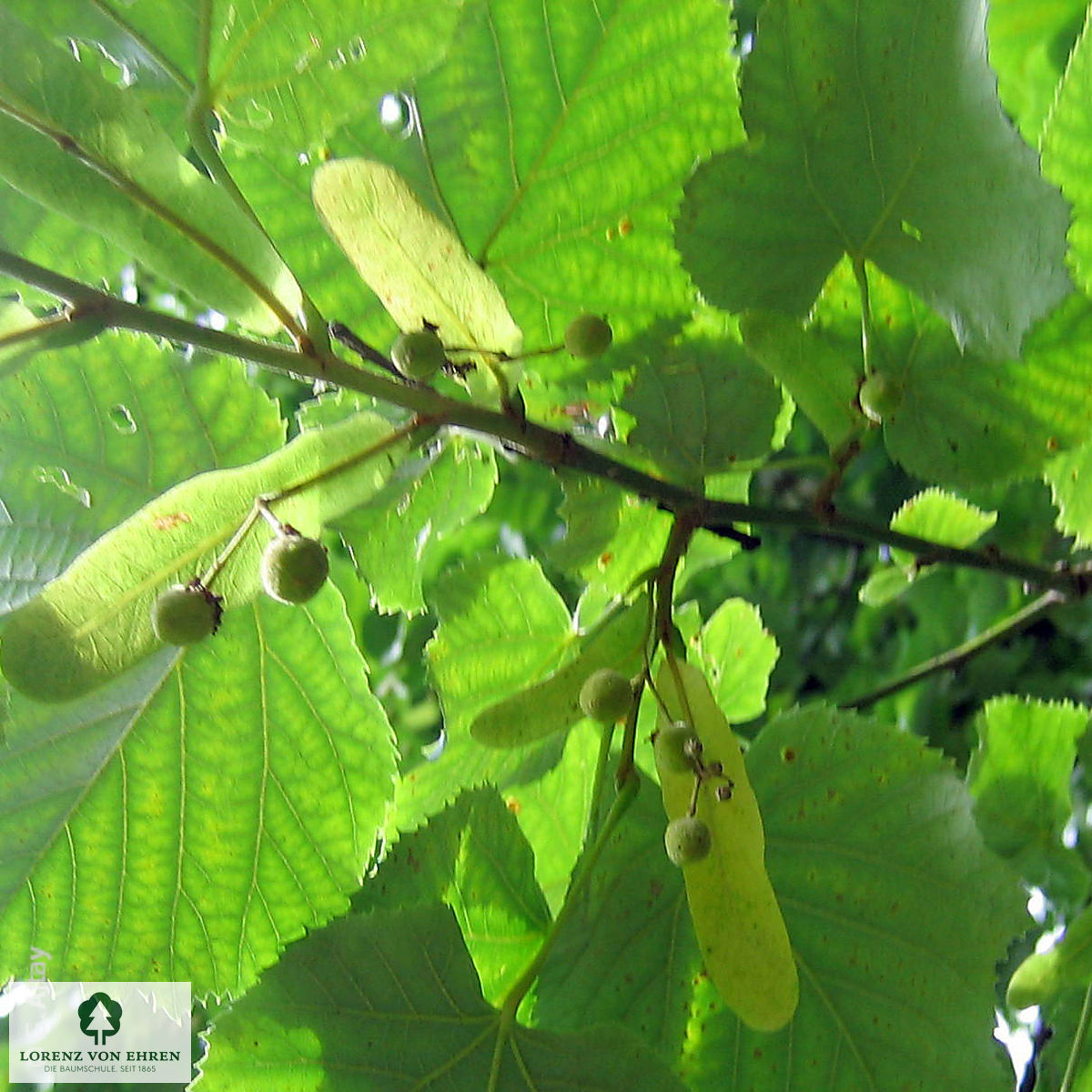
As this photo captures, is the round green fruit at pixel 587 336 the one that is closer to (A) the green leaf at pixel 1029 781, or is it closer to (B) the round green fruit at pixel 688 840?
(B) the round green fruit at pixel 688 840

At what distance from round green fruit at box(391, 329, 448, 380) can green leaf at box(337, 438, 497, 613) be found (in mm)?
207

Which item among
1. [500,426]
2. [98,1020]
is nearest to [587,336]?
[500,426]

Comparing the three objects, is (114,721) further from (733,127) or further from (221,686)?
(733,127)

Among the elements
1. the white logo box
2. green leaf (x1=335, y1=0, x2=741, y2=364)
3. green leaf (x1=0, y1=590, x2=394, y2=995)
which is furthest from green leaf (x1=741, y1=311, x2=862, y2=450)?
the white logo box

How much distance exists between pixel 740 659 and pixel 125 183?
64 centimetres

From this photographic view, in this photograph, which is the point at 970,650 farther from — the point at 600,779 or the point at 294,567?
the point at 294,567

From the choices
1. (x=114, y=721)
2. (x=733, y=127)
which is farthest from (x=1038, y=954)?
(x=114, y=721)

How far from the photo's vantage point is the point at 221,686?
0.80 m

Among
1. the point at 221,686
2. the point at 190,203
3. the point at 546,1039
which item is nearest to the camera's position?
the point at 190,203

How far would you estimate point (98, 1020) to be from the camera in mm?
1270

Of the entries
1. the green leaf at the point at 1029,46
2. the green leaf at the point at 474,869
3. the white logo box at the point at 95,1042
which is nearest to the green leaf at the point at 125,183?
the green leaf at the point at 474,869

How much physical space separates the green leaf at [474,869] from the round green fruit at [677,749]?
0.66ft

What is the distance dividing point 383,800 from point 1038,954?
1.44 feet

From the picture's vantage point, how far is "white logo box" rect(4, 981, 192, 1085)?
1260mm
